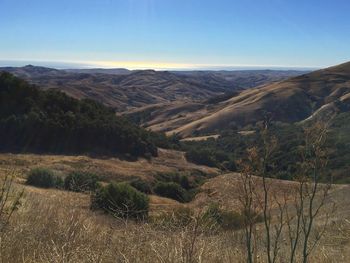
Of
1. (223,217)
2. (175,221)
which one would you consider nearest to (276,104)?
(223,217)

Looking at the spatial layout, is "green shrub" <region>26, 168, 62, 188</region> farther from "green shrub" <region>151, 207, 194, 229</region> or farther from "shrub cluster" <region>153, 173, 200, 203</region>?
"green shrub" <region>151, 207, 194, 229</region>

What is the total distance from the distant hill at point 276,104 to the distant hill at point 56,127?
5040 centimetres

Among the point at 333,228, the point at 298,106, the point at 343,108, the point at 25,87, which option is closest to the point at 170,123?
the point at 298,106

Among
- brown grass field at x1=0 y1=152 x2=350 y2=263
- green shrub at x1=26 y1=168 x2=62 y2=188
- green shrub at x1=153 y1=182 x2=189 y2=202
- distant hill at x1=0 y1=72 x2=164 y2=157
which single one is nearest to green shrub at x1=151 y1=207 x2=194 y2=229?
brown grass field at x1=0 y1=152 x2=350 y2=263

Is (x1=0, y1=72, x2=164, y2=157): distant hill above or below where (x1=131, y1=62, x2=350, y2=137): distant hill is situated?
above

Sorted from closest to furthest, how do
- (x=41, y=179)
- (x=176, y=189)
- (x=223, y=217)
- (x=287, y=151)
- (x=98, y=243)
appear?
(x=98, y=243) → (x=223, y=217) → (x=41, y=179) → (x=176, y=189) → (x=287, y=151)

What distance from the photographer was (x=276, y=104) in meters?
103

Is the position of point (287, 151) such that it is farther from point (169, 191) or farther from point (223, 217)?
point (223, 217)

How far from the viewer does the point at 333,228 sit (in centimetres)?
895

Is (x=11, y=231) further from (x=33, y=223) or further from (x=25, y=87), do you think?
(x=25, y=87)

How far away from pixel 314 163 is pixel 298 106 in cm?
10101

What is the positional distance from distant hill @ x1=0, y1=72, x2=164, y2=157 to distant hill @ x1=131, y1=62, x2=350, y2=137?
50.4 m

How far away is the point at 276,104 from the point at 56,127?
71.6 metres

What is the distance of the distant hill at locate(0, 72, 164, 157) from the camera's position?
37062mm
